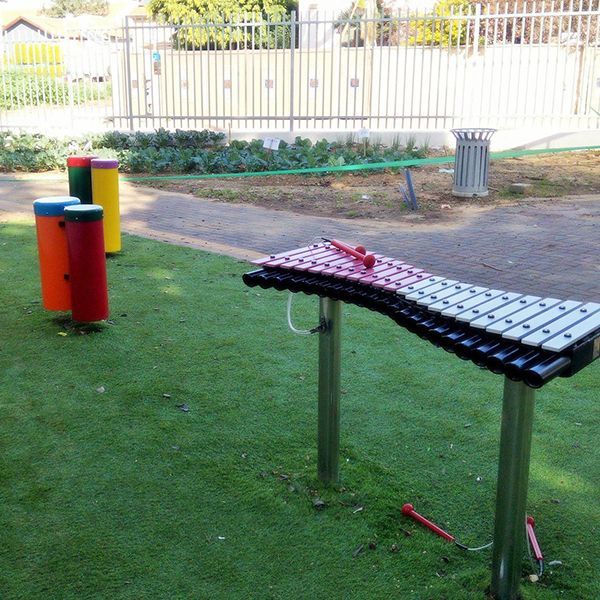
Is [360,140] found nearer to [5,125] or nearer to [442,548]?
[5,125]

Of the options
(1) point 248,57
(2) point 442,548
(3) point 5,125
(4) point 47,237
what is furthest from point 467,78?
(2) point 442,548

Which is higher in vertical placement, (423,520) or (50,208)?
(50,208)

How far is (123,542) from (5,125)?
1759cm

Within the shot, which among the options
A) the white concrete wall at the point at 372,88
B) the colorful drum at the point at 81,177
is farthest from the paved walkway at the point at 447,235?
the white concrete wall at the point at 372,88

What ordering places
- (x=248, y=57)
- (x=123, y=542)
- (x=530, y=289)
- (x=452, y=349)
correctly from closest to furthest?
(x=452, y=349), (x=123, y=542), (x=530, y=289), (x=248, y=57)

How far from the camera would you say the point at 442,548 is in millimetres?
3137

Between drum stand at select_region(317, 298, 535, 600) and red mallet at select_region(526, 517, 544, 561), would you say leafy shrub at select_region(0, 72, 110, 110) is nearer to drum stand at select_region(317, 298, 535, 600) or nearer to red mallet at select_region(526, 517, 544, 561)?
red mallet at select_region(526, 517, 544, 561)

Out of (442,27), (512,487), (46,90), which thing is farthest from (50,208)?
(46,90)

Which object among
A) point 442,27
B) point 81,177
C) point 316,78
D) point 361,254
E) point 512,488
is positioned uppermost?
point 442,27

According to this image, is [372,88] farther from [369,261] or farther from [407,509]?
[407,509]

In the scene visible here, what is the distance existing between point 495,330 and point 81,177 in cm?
624

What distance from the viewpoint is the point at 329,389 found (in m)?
3.48

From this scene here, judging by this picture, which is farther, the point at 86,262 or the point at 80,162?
the point at 80,162

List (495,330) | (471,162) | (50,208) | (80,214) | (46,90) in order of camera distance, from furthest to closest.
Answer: (46,90) < (471,162) < (50,208) < (80,214) < (495,330)
